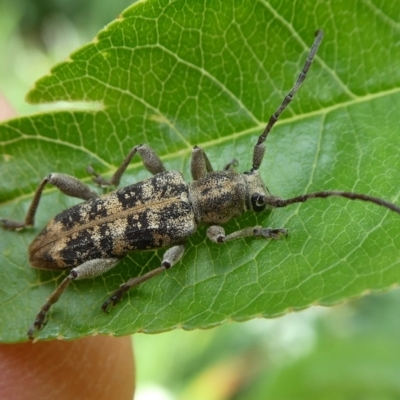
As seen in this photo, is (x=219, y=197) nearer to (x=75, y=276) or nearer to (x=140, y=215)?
(x=140, y=215)

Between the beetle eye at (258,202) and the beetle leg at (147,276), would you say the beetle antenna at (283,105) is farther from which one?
the beetle leg at (147,276)

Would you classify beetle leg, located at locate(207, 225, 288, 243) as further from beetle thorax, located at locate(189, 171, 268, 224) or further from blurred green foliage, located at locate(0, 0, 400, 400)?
blurred green foliage, located at locate(0, 0, 400, 400)

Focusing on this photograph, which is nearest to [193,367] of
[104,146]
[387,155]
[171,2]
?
[104,146]

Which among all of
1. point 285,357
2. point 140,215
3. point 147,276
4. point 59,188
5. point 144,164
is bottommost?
point 285,357

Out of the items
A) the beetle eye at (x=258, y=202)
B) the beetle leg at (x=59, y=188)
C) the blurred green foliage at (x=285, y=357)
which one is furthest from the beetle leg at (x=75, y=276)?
the blurred green foliage at (x=285, y=357)

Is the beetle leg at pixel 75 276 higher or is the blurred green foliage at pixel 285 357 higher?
the beetle leg at pixel 75 276

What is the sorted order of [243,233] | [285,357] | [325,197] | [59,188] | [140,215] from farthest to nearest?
[285,357]
[140,215]
[59,188]
[243,233]
[325,197]

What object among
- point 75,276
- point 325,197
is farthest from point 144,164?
point 325,197
